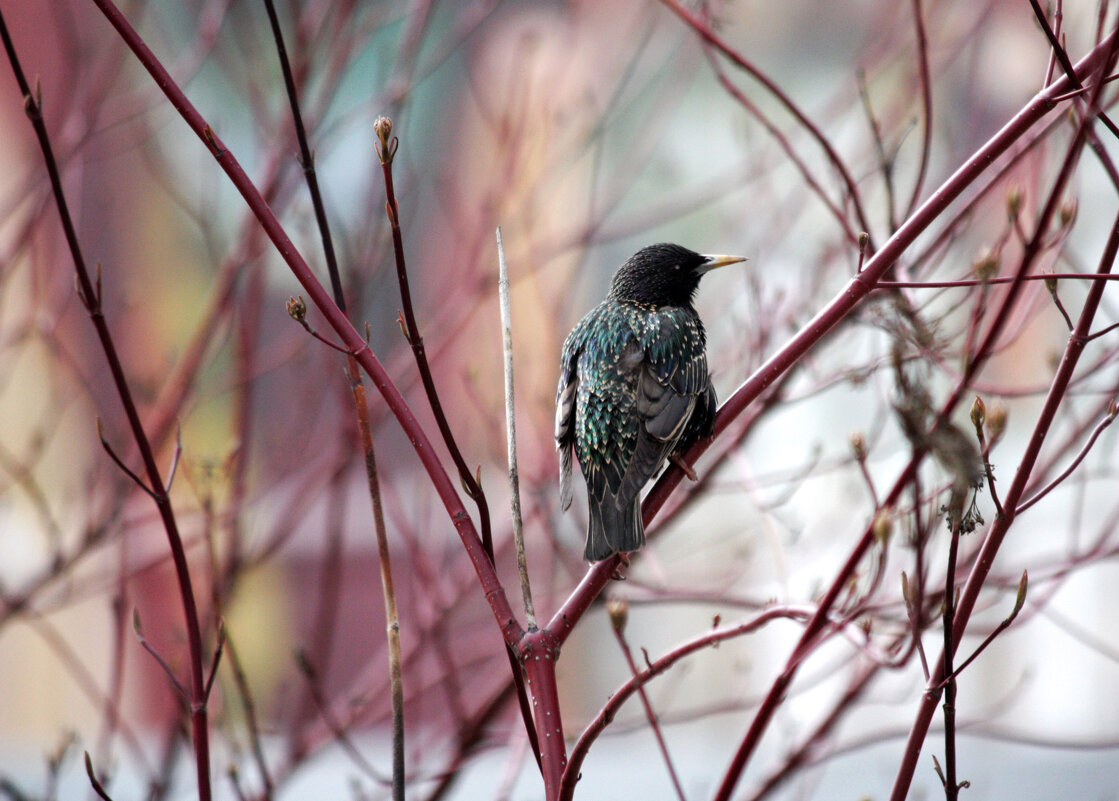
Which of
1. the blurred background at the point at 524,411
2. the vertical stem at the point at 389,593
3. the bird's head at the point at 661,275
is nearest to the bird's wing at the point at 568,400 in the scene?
the bird's head at the point at 661,275

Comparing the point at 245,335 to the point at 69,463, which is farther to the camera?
the point at 69,463

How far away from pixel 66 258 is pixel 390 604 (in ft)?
10.4

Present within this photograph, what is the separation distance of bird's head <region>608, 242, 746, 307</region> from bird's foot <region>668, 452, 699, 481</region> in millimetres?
701

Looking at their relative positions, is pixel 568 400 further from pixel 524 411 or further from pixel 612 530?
pixel 524 411

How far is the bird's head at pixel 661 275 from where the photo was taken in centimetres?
303

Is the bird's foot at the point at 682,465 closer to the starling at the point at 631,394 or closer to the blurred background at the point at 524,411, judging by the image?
the starling at the point at 631,394

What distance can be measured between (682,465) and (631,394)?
0.31 meters

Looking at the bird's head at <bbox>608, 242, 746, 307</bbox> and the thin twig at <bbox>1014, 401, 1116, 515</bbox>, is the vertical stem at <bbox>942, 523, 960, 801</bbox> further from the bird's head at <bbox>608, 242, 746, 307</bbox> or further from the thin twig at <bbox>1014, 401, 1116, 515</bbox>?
the bird's head at <bbox>608, 242, 746, 307</bbox>

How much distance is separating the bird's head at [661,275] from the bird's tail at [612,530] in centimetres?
89

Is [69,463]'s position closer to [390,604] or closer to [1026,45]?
[390,604]

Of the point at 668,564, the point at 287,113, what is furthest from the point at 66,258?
the point at 668,564

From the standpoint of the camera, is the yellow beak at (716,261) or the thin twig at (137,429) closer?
the thin twig at (137,429)

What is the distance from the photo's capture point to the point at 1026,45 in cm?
634

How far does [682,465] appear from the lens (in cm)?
236
